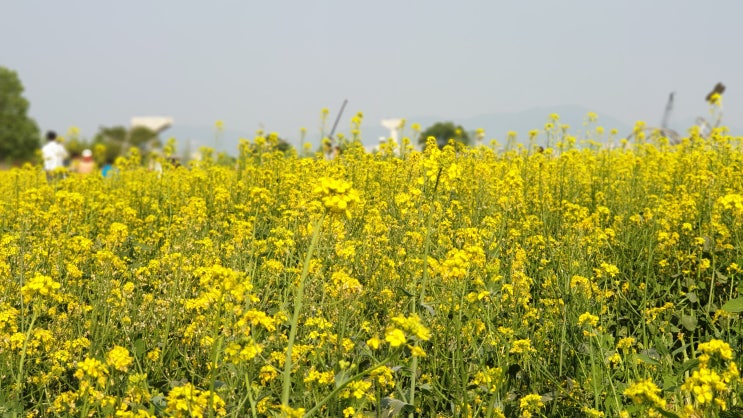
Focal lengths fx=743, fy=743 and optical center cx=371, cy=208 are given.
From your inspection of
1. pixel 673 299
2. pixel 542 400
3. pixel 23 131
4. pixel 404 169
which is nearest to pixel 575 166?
pixel 404 169

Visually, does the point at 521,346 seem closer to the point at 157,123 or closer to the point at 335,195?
the point at 335,195

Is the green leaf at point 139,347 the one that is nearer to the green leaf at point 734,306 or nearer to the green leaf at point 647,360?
the green leaf at point 647,360

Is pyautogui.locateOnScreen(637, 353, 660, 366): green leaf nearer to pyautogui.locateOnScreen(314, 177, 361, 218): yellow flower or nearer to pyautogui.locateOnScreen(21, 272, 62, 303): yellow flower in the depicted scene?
pyautogui.locateOnScreen(314, 177, 361, 218): yellow flower

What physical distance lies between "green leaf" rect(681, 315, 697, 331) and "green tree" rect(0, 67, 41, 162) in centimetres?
6343

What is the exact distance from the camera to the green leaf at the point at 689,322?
3.53 m

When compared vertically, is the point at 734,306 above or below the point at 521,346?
above

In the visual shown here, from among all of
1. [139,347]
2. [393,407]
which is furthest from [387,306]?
[139,347]

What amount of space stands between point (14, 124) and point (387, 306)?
66.4m

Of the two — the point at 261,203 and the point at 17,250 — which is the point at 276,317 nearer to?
the point at 17,250

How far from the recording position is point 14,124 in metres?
62.2

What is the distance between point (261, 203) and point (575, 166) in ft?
8.55

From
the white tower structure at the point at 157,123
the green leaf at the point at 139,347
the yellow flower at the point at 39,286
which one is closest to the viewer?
the yellow flower at the point at 39,286

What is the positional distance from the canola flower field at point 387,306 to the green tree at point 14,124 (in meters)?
61.7

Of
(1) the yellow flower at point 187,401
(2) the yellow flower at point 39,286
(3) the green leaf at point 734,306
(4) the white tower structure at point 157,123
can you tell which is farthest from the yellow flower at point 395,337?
(4) the white tower structure at point 157,123
